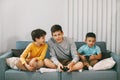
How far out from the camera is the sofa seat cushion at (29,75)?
3.06 metres

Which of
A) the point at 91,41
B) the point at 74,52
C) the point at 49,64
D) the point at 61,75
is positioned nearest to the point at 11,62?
the point at 49,64

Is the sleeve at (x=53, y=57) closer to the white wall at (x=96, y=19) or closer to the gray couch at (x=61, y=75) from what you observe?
the gray couch at (x=61, y=75)

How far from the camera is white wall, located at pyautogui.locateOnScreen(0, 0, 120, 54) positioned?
12.8 ft

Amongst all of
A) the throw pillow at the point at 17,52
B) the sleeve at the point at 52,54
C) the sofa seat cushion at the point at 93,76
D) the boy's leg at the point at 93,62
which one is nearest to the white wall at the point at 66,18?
the throw pillow at the point at 17,52

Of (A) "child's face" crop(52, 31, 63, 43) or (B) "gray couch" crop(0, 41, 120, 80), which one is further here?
(A) "child's face" crop(52, 31, 63, 43)

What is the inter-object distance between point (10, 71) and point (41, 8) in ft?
4.29

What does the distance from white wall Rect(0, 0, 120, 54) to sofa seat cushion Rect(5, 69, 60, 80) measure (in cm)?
103

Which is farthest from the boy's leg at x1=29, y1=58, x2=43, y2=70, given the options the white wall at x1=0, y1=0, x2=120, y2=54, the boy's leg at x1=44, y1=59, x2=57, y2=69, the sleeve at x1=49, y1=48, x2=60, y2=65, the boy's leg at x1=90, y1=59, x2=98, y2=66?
the white wall at x1=0, y1=0, x2=120, y2=54

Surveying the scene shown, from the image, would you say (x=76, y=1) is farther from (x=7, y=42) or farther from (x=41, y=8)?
(x=7, y=42)

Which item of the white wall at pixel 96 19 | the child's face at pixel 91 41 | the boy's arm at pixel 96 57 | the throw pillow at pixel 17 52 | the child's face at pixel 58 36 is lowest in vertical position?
the boy's arm at pixel 96 57

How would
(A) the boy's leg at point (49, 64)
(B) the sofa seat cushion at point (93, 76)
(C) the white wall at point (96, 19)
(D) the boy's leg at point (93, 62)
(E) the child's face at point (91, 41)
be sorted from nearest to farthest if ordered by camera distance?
(B) the sofa seat cushion at point (93, 76)
(A) the boy's leg at point (49, 64)
(D) the boy's leg at point (93, 62)
(E) the child's face at point (91, 41)
(C) the white wall at point (96, 19)

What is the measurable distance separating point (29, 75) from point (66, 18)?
1.29 metres

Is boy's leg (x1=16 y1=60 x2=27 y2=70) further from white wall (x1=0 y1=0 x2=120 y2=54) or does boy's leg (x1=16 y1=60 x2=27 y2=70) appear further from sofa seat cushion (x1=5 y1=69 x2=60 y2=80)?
white wall (x1=0 y1=0 x2=120 y2=54)

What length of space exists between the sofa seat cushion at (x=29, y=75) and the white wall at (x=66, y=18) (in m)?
1.03
